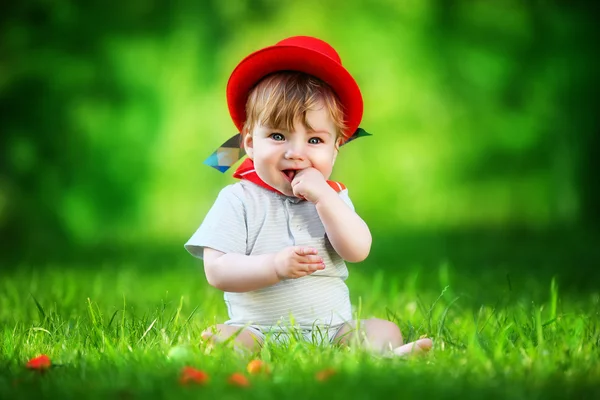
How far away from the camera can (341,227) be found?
2.59 metres

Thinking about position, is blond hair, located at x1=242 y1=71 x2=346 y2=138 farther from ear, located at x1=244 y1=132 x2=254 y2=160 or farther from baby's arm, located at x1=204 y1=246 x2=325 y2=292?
baby's arm, located at x1=204 y1=246 x2=325 y2=292

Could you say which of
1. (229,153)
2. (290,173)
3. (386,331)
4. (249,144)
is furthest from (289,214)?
(386,331)

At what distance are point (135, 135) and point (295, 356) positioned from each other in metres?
9.18

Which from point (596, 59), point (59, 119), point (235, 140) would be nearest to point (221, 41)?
point (59, 119)

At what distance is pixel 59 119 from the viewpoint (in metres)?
9.95

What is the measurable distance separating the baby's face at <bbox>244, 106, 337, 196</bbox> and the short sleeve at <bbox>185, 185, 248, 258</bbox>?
5.3 inches

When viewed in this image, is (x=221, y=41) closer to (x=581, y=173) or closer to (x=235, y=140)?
(x=581, y=173)

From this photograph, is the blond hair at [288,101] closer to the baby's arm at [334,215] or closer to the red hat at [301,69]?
the red hat at [301,69]

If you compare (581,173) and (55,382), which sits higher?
(581,173)

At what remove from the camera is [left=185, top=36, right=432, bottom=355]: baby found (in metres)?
2.59

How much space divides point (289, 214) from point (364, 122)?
9.56m

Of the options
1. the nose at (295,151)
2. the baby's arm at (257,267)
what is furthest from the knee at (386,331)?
the nose at (295,151)

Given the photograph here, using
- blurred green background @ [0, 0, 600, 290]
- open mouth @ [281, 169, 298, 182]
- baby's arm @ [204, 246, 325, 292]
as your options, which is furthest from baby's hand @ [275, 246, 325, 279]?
blurred green background @ [0, 0, 600, 290]

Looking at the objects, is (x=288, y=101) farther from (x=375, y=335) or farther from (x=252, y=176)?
(x=375, y=335)
